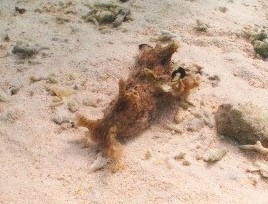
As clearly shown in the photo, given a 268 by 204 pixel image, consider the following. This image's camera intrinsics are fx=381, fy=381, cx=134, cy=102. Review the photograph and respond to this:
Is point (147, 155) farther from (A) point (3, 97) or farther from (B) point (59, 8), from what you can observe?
(B) point (59, 8)

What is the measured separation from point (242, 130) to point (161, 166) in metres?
0.72

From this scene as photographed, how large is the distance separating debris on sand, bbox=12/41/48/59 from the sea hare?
4.18ft

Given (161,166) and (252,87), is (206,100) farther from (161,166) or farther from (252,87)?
(161,166)

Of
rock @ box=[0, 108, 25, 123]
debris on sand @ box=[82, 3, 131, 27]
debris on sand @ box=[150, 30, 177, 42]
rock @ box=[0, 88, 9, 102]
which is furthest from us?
debris on sand @ box=[82, 3, 131, 27]

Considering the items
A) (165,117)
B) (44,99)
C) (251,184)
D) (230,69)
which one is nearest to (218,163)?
(251,184)

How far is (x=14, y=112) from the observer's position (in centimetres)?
347

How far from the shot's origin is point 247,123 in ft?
9.88

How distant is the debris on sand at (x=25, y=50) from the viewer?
4250 millimetres

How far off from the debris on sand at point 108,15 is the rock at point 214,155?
2.32 m

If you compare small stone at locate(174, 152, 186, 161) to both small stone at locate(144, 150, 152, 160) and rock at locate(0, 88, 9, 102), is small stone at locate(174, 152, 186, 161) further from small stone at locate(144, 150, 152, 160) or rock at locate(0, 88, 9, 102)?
rock at locate(0, 88, 9, 102)

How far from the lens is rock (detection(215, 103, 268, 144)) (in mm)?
3010

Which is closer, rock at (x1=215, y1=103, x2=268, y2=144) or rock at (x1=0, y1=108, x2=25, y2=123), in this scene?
rock at (x1=215, y1=103, x2=268, y2=144)

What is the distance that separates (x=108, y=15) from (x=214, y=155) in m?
2.49

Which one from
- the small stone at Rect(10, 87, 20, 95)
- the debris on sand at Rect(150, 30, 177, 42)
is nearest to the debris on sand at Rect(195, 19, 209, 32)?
the debris on sand at Rect(150, 30, 177, 42)
